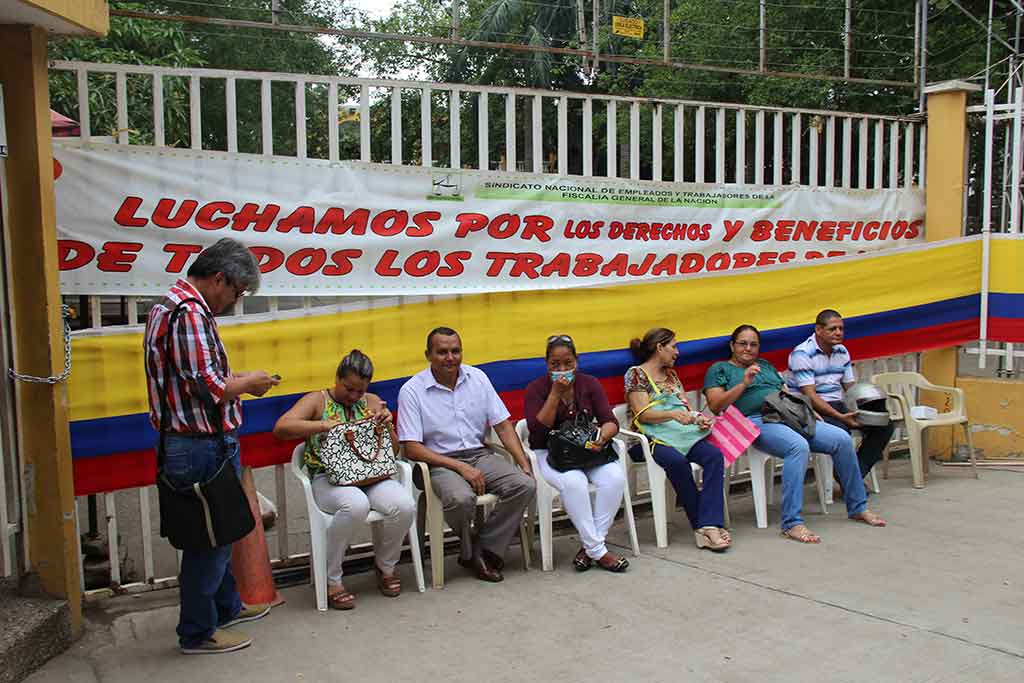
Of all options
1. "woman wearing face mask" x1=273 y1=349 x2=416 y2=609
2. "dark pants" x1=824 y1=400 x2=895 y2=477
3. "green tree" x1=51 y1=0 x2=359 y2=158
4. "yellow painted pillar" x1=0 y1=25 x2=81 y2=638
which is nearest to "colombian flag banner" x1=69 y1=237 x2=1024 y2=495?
"woman wearing face mask" x1=273 y1=349 x2=416 y2=609

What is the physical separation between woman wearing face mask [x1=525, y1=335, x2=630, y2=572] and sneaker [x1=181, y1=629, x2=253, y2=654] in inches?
68.7

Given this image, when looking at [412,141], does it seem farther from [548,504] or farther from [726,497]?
[726,497]

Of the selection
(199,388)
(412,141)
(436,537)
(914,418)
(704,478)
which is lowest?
(436,537)

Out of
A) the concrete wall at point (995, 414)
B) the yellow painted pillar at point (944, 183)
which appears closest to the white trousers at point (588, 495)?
the yellow painted pillar at point (944, 183)

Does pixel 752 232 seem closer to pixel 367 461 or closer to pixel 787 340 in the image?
pixel 787 340

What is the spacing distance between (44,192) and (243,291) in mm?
911

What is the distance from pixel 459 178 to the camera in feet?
17.5

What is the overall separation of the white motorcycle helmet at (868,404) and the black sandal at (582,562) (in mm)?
2236

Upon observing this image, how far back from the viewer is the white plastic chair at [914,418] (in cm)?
669

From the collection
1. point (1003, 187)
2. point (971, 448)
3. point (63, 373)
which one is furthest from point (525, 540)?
point (1003, 187)

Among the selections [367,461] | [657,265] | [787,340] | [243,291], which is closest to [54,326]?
[243,291]

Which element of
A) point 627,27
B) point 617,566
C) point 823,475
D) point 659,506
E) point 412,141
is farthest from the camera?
point 627,27

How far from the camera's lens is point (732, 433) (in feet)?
18.9

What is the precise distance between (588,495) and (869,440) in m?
2.30
